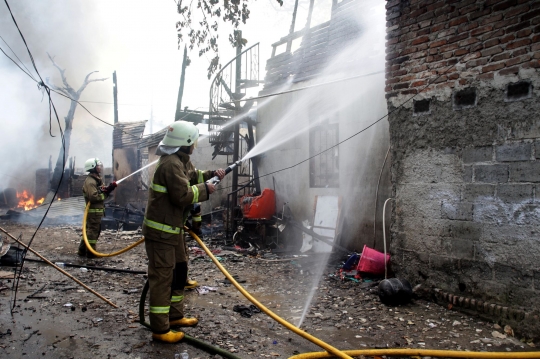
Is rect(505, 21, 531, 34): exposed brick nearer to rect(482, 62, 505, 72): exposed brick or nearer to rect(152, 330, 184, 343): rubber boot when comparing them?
rect(482, 62, 505, 72): exposed brick

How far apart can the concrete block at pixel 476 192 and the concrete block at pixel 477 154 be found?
0.28 metres

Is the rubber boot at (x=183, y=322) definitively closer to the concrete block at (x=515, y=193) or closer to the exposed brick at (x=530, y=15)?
the concrete block at (x=515, y=193)

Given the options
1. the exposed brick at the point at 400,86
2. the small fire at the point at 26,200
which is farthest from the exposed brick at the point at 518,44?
the small fire at the point at 26,200

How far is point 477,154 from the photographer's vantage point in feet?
13.5

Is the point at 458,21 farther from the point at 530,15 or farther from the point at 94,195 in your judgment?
the point at 94,195

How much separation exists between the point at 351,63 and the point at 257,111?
3.61m

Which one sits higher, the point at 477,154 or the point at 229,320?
the point at 477,154

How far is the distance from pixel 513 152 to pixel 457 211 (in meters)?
0.86

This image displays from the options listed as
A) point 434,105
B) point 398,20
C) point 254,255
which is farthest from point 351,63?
point 254,255

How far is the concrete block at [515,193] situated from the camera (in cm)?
369

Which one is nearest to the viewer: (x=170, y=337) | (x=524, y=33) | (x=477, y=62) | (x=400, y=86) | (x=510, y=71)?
(x=170, y=337)

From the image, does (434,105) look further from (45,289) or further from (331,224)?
(45,289)

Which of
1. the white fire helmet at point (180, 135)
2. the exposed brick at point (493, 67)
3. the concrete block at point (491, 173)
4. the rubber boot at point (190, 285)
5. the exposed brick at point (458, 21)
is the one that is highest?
the exposed brick at point (458, 21)

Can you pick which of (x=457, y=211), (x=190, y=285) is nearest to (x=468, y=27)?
(x=457, y=211)
